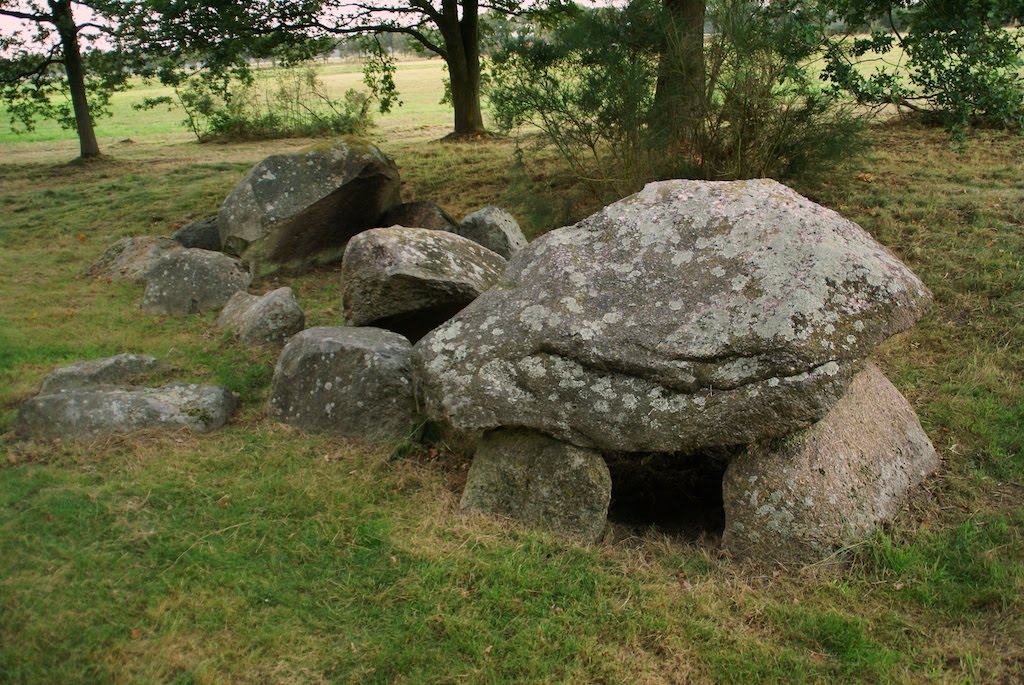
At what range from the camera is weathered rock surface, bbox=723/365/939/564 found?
5145mm

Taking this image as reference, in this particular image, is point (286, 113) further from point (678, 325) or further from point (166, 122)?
point (678, 325)

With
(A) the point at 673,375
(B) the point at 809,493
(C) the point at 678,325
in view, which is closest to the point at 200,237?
(C) the point at 678,325

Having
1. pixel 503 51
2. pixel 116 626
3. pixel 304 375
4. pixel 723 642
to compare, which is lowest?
pixel 723 642

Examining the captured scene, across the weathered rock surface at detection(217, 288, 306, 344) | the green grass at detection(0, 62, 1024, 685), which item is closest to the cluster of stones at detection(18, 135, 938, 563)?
the green grass at detection(0, 62, 1024, 685)

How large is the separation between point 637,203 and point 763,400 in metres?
1.92

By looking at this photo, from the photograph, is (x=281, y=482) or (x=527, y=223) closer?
(x=281, y=482)

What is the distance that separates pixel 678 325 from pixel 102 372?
18.1ft

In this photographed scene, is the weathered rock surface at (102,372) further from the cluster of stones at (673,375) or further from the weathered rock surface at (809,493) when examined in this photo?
the weathered rock surface at (809,493)

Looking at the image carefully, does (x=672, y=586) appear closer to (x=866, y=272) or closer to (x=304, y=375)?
(x=866, y=272)

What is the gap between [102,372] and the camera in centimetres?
790

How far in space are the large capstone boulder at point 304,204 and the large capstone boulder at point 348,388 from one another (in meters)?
5.20

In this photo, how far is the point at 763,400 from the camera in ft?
16.2

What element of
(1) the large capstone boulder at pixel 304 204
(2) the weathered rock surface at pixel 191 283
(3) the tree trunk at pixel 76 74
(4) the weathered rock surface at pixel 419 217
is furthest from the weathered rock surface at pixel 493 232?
(3) the tree trunk at pixel 76 74

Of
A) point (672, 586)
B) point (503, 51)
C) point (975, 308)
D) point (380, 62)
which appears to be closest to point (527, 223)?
point (503, 51)
